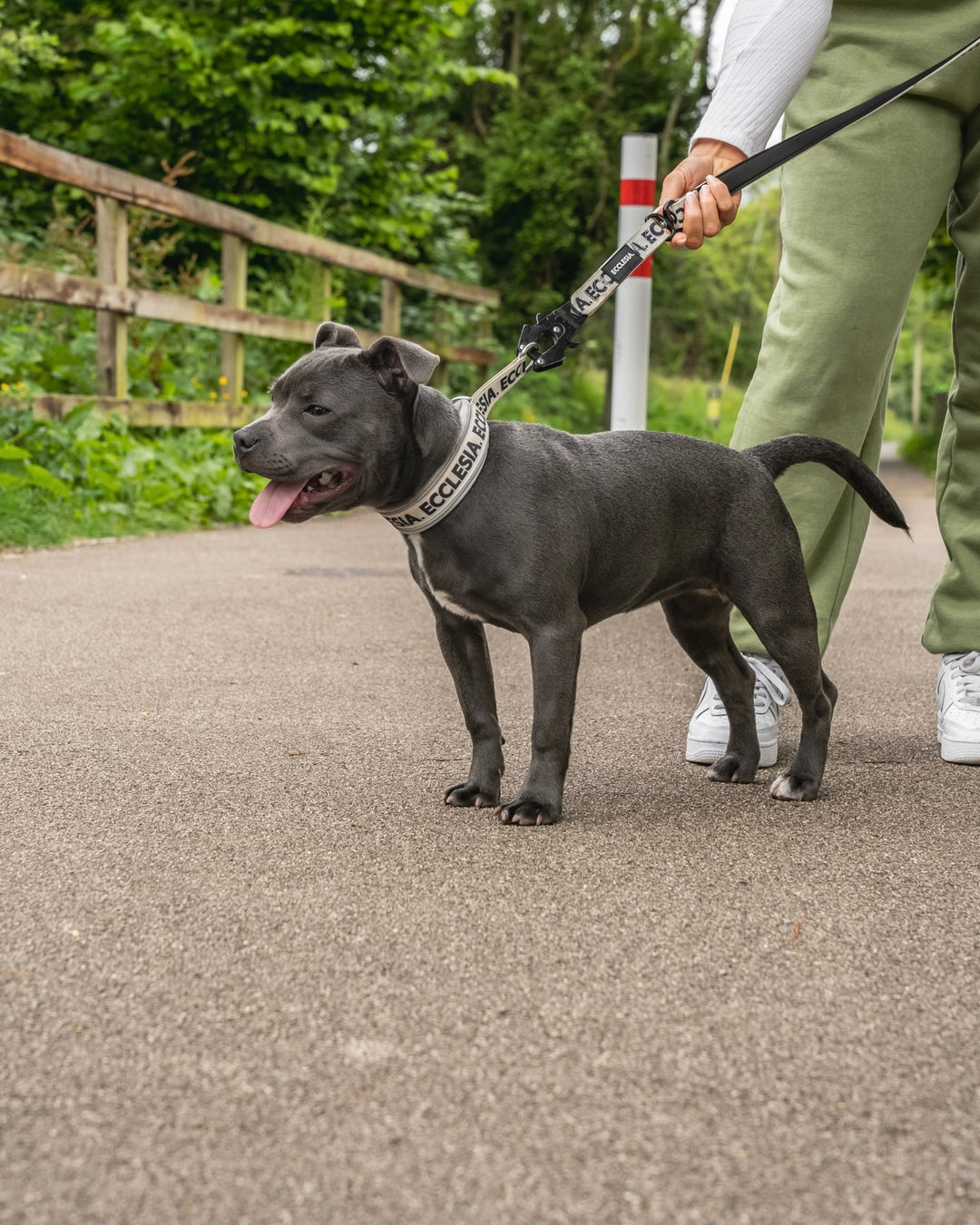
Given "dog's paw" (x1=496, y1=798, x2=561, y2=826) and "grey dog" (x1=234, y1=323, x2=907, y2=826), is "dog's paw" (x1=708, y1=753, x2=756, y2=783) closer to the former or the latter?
"grey dog" (x1=234, y1=323, x2=907, y2=826)

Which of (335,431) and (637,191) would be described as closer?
(335,431)

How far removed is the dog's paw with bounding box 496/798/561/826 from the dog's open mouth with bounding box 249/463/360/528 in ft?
2.27

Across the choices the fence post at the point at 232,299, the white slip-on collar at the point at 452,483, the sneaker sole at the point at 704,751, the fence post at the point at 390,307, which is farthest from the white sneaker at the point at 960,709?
the fence post at the point at 390,307

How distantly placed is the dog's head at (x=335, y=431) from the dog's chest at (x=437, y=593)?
121mm

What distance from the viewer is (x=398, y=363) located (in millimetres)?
2588

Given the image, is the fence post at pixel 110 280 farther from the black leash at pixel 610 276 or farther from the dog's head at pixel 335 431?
the dog's head at pixel 335 431

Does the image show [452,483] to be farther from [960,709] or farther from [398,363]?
[960,709]

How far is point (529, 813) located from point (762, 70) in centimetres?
178

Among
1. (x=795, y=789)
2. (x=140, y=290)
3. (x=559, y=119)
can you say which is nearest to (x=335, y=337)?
(x=795, y=789)

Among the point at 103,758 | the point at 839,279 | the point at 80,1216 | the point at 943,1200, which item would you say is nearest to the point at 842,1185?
the point at 943,1200

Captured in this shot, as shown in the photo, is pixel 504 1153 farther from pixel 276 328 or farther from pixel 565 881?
pixel 276 328

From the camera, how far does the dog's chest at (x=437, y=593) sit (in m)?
2.65

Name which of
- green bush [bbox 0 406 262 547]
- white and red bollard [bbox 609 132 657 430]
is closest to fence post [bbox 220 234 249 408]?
green bush [bbox 0 406 262 547]

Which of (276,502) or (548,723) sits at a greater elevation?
(276,502)
